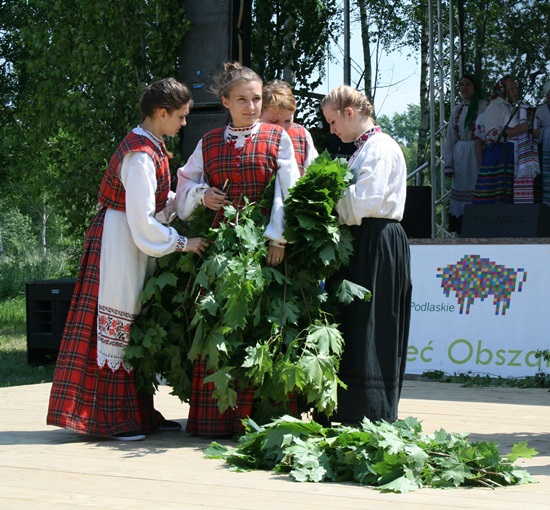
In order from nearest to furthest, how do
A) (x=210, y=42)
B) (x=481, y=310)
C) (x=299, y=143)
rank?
(x=299, y=143) < (x=481, y=310) < (x=210, y=42)

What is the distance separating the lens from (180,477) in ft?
11.5

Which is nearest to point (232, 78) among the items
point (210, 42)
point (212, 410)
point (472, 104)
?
point (212, 410)

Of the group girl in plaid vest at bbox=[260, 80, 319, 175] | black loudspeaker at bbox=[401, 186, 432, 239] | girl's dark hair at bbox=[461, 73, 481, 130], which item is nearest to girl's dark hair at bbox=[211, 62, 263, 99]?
girl in plaid vest at bbox=[260, 80, 319, 175]

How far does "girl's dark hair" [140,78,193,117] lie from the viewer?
14.4 feet

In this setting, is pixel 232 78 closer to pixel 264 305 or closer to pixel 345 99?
pixel 345 99

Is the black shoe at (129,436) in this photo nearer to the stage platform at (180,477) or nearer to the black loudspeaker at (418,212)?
the stage platform at (180,477)

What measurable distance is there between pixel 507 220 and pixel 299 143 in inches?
176

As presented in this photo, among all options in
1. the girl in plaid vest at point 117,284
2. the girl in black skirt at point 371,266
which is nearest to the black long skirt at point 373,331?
the girl in black skirt at point 371,266

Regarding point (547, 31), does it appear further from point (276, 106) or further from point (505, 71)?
point (276, 106)

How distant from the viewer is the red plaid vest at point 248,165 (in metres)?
4.32

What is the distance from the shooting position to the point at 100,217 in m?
4.46

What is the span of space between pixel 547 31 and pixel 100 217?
7.41 m

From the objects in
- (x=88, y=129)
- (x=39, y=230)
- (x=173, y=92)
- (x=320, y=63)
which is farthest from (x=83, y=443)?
(x=39, y=230)

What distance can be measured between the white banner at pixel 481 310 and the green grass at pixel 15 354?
2.93m
